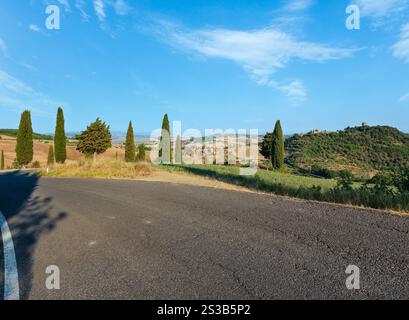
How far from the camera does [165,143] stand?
40312 millimetres

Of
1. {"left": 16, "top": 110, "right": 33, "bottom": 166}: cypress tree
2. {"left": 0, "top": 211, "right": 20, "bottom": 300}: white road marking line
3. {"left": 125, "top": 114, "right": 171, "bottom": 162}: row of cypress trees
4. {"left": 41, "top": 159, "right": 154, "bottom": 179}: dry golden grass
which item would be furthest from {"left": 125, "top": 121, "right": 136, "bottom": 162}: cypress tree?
{"left": 0, "top": 211, "right": 20, "bottom": 300}: white road marking line

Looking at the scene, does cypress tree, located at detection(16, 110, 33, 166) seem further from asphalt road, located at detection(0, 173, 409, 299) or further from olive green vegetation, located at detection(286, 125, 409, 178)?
olive green vegetation, located at detection(286, 125, 409, 178)

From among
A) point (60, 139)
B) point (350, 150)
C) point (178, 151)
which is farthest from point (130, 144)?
point (350, 150)

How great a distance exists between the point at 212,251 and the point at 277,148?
135 ft

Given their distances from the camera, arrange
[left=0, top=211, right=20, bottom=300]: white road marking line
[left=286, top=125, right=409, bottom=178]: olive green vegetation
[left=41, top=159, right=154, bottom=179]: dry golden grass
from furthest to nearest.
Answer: [left=286, top=125, right=409, bottom=178]: olive green vegetation, [left=41, top=159, right=154, bottom=179]: dry golden grass, [left=0, top=211, right=20, bottom=300]: white road marking line

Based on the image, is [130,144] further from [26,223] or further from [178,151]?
[26,223]

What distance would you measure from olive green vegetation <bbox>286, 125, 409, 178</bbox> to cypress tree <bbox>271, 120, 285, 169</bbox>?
8.06 m

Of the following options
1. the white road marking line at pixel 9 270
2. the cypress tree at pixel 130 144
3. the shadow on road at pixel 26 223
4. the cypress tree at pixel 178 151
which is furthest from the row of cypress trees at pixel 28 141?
the white road marking line at pixel 9 270

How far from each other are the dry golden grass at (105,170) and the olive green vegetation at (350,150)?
1329 inches

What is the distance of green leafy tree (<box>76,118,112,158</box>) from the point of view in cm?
3709

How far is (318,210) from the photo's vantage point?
22.9 ft
